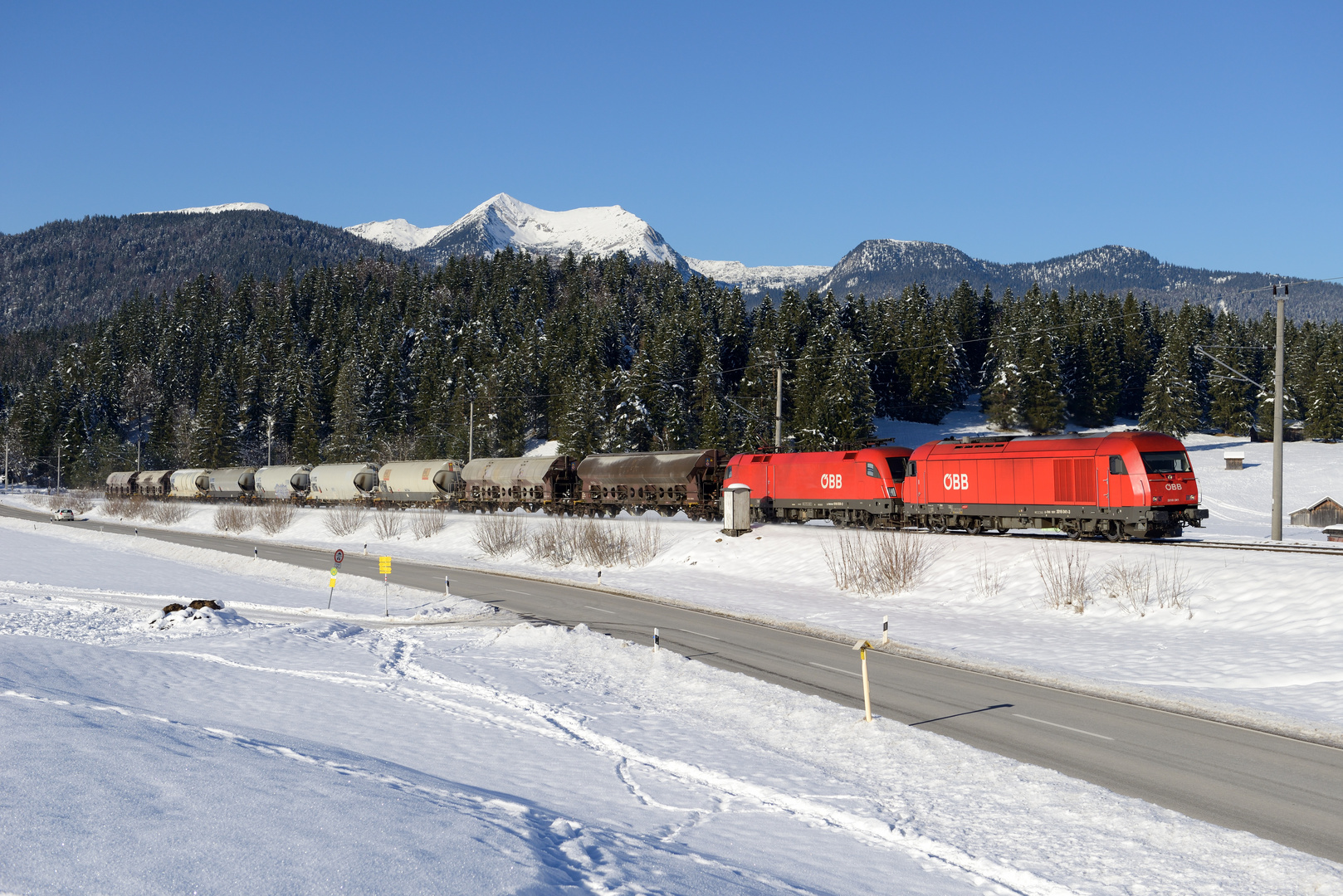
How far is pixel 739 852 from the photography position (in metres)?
7.48

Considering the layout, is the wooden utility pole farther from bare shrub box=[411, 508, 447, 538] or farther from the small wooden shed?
bare shrub box=[411, 508, 447, 538]

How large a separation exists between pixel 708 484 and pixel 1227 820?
4057 centimetres

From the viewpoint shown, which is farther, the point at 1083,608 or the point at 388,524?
the point at 388,524

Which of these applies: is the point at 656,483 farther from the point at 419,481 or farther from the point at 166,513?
the point at 166,513

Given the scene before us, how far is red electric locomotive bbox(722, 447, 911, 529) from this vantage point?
38.2m

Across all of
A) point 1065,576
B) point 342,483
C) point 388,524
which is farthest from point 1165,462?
point 342,483

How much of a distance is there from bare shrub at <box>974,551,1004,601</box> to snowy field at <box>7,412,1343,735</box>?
4cm

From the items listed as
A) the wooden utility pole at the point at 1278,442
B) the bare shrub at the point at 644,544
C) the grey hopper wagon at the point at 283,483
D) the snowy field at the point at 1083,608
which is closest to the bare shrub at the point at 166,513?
the grey hopper wagon at the point at 283,483

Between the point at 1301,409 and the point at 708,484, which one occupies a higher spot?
the point at 1301,409

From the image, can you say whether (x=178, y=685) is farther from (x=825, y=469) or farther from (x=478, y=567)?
(x=825, y=469)

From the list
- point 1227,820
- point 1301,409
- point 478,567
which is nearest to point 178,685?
point 1227,820

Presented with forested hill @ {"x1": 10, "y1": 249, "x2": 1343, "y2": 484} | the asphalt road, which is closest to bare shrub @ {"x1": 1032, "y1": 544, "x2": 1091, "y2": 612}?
the asphalt road

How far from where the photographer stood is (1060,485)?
30.8 meters

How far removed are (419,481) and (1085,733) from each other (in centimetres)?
5764
